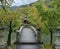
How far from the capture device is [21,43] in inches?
559

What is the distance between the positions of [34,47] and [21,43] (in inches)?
66.2

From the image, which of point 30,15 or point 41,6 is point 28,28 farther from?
point 41,6

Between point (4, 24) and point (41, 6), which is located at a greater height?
point (41, 6)

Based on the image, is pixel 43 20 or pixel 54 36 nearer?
pixel 43 20

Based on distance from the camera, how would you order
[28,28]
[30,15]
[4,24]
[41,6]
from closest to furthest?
[41,6] → [4,24] → [30,15] → [28,28]

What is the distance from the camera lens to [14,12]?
11.3 meters

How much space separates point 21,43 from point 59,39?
2.65 m

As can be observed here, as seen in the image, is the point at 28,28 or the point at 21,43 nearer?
the point at 21,43

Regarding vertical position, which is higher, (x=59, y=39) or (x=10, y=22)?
(x=10, y=22)

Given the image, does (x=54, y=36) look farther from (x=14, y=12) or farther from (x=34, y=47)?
(x=14, y=12)

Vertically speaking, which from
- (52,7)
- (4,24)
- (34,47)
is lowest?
Answer: (34,47)

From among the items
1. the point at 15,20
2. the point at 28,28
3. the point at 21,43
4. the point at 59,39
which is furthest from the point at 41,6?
the point at 28,28

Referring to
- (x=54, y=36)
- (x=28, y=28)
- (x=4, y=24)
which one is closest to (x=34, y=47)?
(x=54, y=36)

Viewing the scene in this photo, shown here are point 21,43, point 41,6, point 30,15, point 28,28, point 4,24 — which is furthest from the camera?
point 28,28
